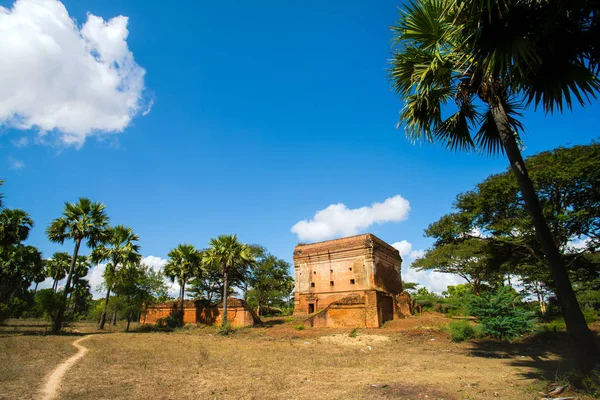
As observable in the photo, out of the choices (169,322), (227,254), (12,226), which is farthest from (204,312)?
(12,226)

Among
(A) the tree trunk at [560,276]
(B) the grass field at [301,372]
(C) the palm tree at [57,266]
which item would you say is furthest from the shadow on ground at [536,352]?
(C) the palm tree at [57,266]

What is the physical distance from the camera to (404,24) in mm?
6562

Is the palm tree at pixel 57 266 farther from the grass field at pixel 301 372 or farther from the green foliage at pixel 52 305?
the grass field at pixel 301 372

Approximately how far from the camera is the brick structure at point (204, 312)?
26.9 metres

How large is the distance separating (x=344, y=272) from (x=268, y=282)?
11366 mm

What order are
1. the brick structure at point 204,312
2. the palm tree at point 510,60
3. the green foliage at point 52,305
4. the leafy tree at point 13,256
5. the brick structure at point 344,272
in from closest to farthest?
the palm tree at point 510,60 < the green foliage at point 52,305 < the leafy tree at point 13,256 < the brick structure at point 204,312 < the brick structure at point 344,272

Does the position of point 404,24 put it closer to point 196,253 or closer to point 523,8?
point 523,8

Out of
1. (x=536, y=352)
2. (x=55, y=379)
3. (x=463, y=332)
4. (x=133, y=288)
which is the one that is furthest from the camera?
(x=133, y=288)

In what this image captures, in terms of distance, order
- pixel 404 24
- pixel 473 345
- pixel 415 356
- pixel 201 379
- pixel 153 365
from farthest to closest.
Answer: pixel 473 345, pixel 415 356, pixel 153 365, pixel 201 379, pixel 404 24

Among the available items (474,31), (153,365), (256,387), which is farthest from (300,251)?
(474,31)

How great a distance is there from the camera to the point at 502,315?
1304cm

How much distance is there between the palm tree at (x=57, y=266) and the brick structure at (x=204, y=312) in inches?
527

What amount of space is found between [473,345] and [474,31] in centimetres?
1369

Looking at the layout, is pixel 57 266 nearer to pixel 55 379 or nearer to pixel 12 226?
pixel 12 226
